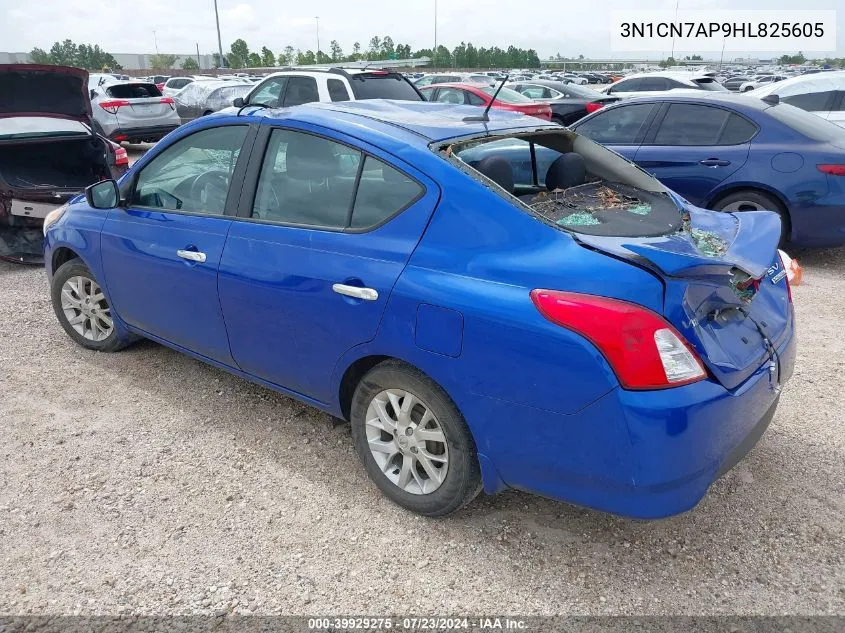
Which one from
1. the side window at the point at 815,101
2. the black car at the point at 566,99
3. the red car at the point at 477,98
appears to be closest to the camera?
the side window at the point at 815,101

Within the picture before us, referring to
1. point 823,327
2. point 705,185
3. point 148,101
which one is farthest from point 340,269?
point 148,101

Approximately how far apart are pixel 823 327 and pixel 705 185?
6.60ft

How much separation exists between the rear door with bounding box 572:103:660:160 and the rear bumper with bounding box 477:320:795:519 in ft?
16.4

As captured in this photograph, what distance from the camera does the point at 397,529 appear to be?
2.86 meters

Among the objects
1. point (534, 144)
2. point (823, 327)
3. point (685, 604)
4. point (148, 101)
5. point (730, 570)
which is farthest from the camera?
point (148, 101)

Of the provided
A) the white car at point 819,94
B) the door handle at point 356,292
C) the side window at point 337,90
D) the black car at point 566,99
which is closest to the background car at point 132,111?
the side window at point 337,90

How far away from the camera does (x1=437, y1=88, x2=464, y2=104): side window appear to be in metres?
13.3

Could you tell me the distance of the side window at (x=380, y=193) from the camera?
9.07ft

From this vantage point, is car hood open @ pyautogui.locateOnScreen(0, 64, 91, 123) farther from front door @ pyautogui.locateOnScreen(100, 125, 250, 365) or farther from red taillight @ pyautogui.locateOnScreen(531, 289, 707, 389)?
red taillight @ pyautogui.locateOnScreen(531, 289, 707, 389)

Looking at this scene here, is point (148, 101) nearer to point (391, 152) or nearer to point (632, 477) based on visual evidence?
point (391, 152)

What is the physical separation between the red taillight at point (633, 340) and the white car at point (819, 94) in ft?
32.0

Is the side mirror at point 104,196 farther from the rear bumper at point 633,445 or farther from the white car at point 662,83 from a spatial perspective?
the white car at point 662,83

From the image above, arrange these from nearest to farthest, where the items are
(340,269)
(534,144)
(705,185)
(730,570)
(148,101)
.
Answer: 1. (730,570)
2. (340,269)
3. (534,144)
4. (705,185)
5. (148,101)

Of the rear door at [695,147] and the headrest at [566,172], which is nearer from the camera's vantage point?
the headrest at [566,172]
